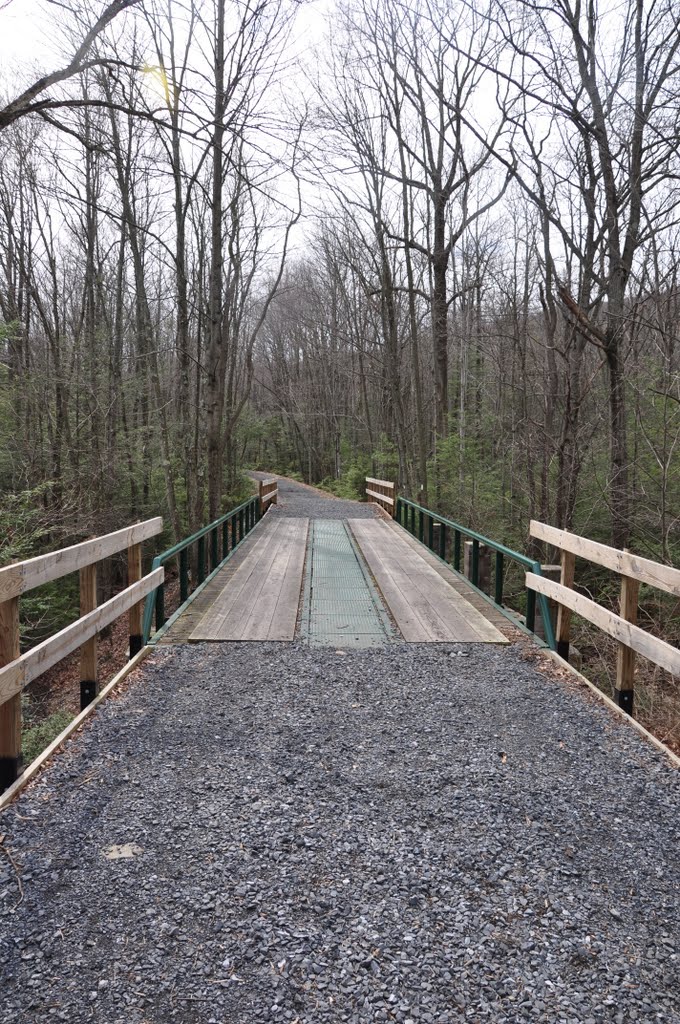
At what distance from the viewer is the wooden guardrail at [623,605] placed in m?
3.48

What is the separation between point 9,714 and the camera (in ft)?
9.52

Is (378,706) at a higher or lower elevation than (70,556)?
lower

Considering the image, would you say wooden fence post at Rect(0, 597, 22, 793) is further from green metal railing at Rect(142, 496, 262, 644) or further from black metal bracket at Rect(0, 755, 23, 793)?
green metal railing at Rect(142, 496, 262, 644)

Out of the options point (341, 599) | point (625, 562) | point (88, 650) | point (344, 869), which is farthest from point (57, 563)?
point (341, 599)

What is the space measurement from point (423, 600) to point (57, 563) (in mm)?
4061

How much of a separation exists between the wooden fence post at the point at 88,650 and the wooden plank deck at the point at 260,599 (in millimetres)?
1209

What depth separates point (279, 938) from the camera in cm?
205

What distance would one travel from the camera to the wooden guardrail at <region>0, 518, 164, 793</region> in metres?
2.88

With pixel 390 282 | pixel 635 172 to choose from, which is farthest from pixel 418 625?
pixel 390 282

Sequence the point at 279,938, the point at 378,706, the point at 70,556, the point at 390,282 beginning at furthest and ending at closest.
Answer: the point at 390,282 < the point at 378,706 < the point at 70,556 < the point at 279,938

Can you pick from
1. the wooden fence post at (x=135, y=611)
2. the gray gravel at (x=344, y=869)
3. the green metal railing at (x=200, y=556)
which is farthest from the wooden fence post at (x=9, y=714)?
the green metal railing at (x=200, y=556)

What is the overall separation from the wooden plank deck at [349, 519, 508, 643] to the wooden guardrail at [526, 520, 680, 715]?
25.5 inches

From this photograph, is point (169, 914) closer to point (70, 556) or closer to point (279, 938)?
point (279, 938)

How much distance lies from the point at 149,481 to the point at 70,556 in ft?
53.1
